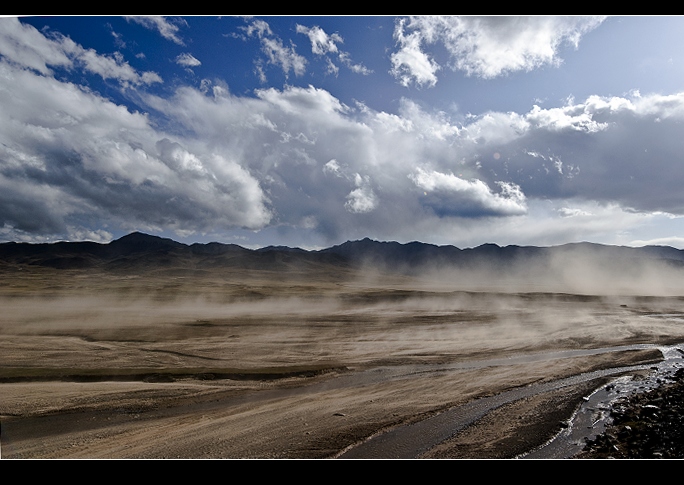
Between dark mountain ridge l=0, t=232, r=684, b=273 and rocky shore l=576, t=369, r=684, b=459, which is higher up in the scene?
dark mountain ridge l=0, t=232, r=684, b=273

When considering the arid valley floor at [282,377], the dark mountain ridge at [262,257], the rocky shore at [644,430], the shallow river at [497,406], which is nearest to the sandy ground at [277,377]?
the arid valley floor at [282,377]

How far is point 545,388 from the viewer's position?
40.1 ft

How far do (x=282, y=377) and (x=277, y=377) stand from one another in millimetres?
180

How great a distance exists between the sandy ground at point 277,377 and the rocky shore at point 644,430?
1.09m

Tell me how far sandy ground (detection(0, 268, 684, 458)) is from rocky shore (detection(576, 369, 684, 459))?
109cm

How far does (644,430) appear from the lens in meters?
7.97

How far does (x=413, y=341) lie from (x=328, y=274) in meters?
107

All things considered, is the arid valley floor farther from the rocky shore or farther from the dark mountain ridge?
the dark mountain ridge

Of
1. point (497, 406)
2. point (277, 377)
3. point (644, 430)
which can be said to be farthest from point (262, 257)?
point (644, 430)

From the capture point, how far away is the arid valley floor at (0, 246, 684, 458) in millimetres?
8328

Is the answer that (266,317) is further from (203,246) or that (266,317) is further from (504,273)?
(203,246)

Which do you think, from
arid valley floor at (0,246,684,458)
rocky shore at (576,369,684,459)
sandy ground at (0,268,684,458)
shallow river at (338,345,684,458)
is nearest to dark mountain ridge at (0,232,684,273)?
sandy ground at (0,268,684,458)

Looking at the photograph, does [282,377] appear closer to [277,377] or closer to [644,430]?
[277,377]
